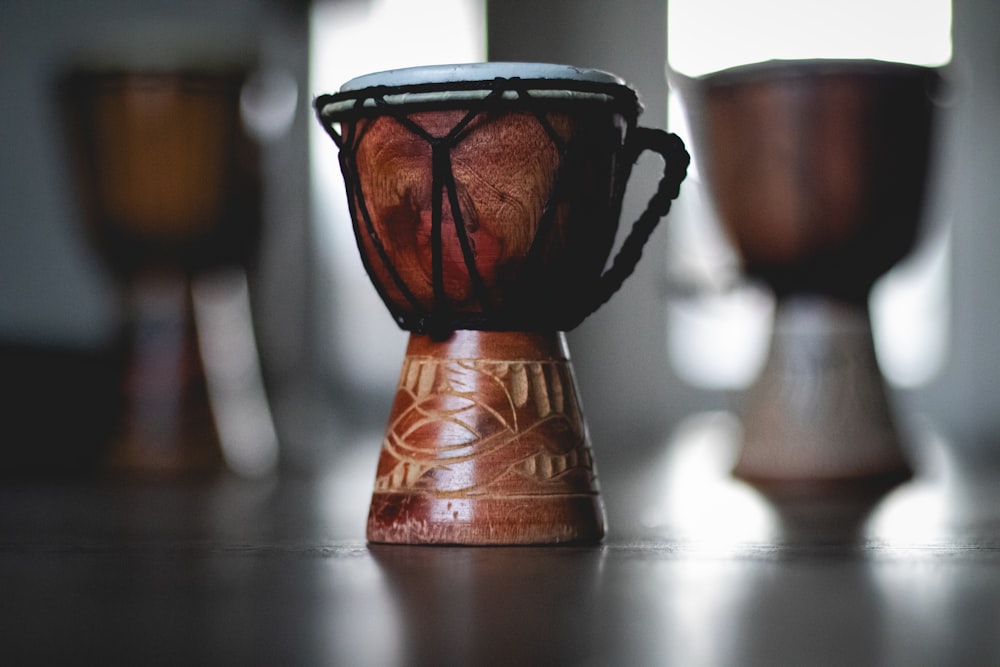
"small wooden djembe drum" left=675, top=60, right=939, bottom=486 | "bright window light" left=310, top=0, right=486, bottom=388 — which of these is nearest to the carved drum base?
"small wooden djembe drum" left=675, top=60, right=939, bottom=486

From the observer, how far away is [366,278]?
423 cm

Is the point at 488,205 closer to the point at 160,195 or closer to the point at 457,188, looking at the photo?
the point at 457,188

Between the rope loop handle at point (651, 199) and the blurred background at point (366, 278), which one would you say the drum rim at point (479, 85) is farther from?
the blurred background at point (366, 278)

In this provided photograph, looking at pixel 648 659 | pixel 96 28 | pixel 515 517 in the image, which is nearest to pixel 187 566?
pixel 515 517

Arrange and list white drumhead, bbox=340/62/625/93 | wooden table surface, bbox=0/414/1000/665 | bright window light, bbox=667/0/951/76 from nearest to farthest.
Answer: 1. wooden table surface, bbox=0/414/1000/665
2. white drumhead, bbox=340/62/625/93
3. bright window light, bbox=667/0/951/76

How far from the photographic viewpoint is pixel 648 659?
68 centimetres

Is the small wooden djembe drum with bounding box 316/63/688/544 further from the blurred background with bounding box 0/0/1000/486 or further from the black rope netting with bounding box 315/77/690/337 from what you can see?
the blurred background with bounding box 0/0/1000/486

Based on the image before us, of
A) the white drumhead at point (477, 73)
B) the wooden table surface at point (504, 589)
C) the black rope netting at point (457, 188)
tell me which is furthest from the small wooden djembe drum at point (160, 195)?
the white drumhead at point (477, 73)

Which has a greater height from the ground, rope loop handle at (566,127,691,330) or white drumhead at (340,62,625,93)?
white drumhead at (340,62,625,93)

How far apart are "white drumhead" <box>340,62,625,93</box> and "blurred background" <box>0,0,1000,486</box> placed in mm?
2139

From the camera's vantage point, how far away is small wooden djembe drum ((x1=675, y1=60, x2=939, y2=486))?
217 cm

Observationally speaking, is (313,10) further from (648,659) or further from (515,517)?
(648,659)

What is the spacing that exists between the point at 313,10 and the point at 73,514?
110 inches

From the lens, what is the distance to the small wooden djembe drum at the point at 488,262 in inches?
47.5
